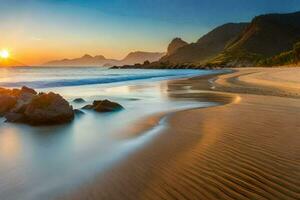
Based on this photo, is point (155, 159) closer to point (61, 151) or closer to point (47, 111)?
point (61, 151)

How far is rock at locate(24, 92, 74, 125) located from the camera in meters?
10.9

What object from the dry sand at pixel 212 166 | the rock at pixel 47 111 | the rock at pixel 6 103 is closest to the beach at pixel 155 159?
the dry sand at pixel 212 166

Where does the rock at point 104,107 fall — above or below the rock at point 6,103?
below

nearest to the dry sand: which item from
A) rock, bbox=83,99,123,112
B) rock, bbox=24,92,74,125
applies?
rock, bbox=24,92,74,125

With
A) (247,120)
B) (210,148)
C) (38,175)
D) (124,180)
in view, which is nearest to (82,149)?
(38,175)

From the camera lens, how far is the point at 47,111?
10945 millimetres

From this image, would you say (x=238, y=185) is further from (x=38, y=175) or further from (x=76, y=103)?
(x=76, y=103)

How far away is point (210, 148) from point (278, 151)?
1.38 meters

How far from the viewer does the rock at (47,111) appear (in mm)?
10875

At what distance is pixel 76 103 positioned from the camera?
56.1 feet

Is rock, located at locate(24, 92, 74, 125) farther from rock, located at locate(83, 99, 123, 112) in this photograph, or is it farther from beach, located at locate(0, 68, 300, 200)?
rock, located at locate(83, 99, 123, 112)

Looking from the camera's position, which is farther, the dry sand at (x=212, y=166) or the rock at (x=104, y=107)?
the rock at (x=104, y=107)

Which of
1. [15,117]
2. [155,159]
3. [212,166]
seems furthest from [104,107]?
[212,166]

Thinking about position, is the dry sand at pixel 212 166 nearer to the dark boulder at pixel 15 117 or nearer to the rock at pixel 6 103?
the dark boulder at pixel 15 117
